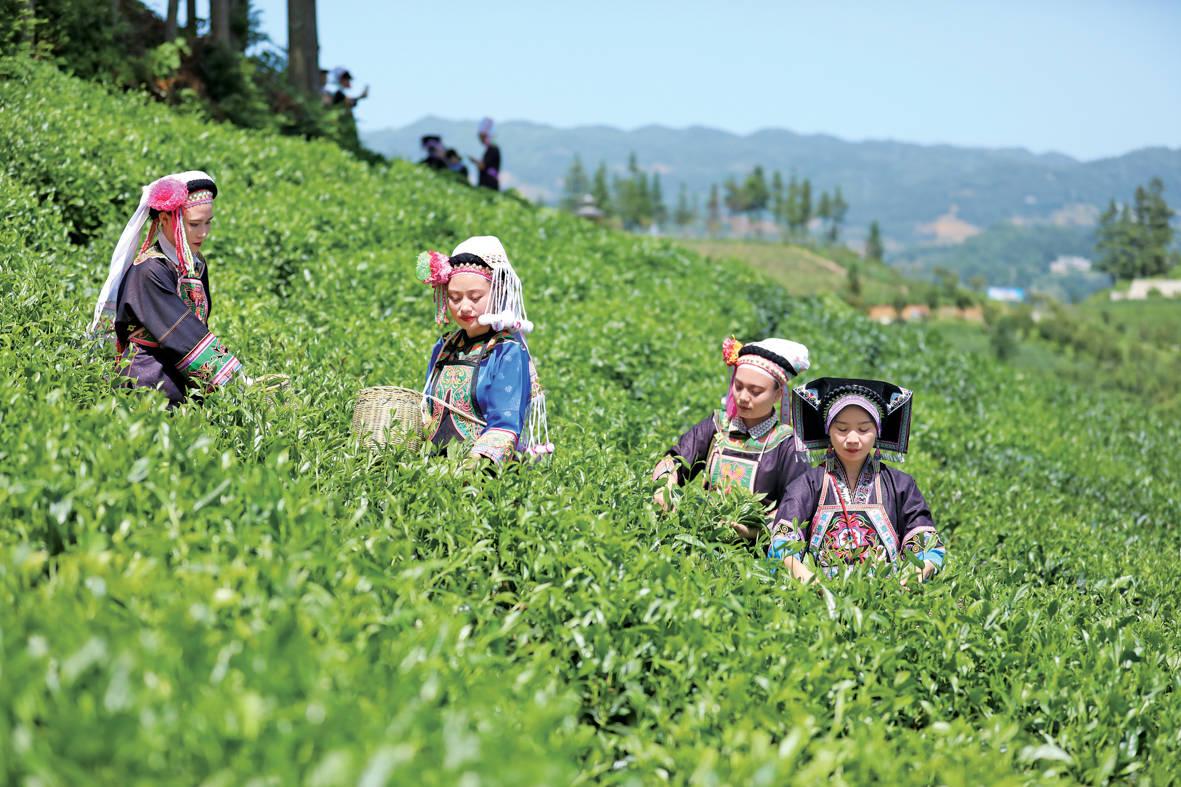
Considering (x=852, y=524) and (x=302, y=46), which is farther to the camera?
(x=302, y=46)

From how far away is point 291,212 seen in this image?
1058 cm

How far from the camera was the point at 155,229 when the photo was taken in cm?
460

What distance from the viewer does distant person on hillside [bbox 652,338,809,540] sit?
472cm

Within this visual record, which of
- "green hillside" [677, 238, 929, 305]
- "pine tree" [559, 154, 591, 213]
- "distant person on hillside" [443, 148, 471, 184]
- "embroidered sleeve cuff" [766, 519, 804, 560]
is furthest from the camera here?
"pine tree" [559, 154, 591, 213]

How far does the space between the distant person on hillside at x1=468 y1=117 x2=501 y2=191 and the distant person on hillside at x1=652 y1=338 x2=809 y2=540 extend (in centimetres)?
1525

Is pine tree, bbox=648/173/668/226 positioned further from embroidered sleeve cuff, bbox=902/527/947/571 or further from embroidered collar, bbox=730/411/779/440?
embroidered sleeve cuff, bbox=902/527/947/571

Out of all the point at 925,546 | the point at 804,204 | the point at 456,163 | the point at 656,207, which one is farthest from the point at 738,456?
the point at 656,207

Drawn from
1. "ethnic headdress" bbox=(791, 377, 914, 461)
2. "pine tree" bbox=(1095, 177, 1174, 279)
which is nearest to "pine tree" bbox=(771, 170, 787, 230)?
"pine tree" bbox=(1095, 177, 1174, 279)

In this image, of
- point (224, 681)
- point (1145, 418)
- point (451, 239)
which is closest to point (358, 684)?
point (224, 681)

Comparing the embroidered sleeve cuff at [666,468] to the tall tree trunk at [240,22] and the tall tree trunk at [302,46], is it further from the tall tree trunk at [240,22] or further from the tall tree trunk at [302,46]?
the tall tree trunk at [240,22]

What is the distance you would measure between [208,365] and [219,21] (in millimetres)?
13444

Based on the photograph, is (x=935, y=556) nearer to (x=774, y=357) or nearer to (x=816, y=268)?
(x=774, y=357)

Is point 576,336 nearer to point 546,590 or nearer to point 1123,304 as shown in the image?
point 546,590

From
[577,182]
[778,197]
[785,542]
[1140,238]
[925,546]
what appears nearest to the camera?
[785,542]
